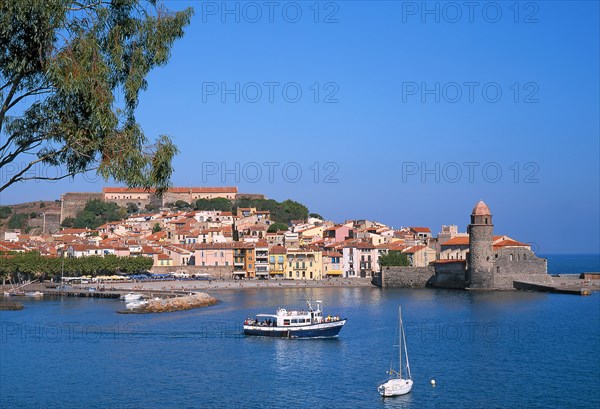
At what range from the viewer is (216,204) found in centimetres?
10375

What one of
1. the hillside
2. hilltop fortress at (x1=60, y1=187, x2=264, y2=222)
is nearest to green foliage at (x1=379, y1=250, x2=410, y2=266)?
hilltop fortress at (x1=60, y1=187, x2=264, y2=222)

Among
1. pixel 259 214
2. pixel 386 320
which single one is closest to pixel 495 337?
pixel 386 320

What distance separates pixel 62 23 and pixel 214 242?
65.7m

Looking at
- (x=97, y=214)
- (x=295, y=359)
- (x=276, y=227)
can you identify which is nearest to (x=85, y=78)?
(x=295, y=359)

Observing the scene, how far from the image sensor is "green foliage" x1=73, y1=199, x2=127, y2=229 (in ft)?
337

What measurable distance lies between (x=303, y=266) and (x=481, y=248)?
59.3 feet

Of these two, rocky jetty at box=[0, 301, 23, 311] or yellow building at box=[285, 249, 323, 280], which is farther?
yellow building at box=[285, 249, 323, 280]

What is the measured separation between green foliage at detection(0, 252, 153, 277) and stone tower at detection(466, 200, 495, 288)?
1107 inches

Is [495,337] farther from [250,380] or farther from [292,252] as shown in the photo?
[292,252]

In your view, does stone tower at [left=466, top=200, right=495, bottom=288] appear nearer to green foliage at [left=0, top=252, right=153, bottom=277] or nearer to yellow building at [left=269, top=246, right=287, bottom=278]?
yellow building at [left=269, top=246, right=287, bottom=278]

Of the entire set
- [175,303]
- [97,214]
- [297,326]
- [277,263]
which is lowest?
[297,326]

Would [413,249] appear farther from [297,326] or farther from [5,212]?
[5,212]

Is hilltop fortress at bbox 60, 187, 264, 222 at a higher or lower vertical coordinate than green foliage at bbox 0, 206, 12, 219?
higher

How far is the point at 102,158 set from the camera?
9070mm
